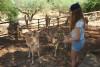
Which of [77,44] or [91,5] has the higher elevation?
[91,5]

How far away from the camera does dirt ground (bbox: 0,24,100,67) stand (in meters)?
8.22

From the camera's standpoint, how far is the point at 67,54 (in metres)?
8.98

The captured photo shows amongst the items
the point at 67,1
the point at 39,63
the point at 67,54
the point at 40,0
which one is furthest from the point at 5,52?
the point at 67,1

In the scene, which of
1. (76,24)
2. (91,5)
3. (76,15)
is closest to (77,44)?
(76,24)

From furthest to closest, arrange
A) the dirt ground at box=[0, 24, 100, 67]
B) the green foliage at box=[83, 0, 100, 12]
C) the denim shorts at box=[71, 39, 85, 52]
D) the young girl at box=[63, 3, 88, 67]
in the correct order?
the green foliage at box=[83, 0, 100, 12], the dirt ground at box=[0, 24, 100, 67], the denim shorts at box=[71, 39, 85, 52], the young girl at box=[63, 3, 88, 67]

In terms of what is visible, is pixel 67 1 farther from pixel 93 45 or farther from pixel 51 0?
pixel 93 45

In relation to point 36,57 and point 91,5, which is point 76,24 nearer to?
point 36,57

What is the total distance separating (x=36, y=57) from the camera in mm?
8672

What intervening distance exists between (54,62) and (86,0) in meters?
26.8

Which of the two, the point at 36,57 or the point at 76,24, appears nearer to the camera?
the point at 76,24

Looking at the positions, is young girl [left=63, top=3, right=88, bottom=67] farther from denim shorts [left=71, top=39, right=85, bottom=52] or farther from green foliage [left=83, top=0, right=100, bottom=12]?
green foliage [left=83, top=0, right=100, bottom=12]

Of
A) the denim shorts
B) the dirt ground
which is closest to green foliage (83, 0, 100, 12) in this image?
the dirt ground

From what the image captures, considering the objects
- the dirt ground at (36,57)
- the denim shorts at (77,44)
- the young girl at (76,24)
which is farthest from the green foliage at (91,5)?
the young girl at (76,24)

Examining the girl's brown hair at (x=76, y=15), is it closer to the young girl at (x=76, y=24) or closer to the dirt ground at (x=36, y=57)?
the young girl at (x=76, y=24)
